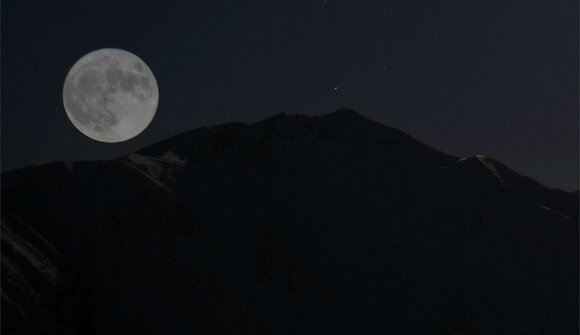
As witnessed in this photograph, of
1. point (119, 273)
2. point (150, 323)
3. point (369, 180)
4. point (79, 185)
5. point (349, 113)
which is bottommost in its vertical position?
point (150, 323)

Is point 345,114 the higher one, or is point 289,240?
point 345,114

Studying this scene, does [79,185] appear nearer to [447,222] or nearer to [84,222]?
[84,222]

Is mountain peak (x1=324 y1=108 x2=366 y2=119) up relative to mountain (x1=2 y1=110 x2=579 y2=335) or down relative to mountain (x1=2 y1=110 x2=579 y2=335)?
up

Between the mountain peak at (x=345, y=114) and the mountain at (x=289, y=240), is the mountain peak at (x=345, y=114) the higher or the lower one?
the higher one

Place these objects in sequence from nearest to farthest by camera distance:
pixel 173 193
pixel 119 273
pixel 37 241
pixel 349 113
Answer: pixel 37 241, pixel 119 273, pixel 173 193, pixel 349 113

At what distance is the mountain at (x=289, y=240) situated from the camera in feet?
140

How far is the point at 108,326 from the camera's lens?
38844 millimetres

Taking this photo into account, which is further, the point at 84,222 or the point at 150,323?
the point at 84,222

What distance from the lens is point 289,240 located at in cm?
5866

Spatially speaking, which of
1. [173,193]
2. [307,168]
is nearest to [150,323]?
[173,193]

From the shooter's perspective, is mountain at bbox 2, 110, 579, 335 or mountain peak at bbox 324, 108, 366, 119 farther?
mountain peak at bbox 324, 108, 366, 119

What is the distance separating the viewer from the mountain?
140 feet

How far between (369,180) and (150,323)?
4234cm

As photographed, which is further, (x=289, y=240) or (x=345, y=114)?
(x=345, y=114)
